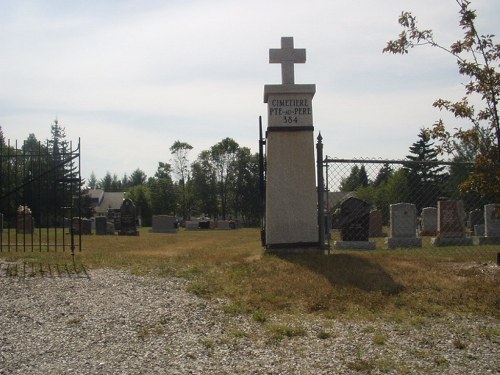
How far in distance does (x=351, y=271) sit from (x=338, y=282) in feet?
2.23

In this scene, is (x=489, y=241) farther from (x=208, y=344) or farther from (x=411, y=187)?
(x=208, y=344)

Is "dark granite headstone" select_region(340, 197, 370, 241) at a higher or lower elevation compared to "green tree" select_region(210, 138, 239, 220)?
lower

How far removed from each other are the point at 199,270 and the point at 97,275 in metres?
1.61

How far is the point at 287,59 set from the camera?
10.5m

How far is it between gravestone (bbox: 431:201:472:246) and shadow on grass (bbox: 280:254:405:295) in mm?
10407

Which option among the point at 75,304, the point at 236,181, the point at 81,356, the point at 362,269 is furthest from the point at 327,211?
the point at 236,181

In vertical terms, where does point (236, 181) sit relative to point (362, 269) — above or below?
above

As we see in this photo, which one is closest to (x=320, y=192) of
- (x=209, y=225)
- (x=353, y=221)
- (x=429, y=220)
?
(x=353, y=221)

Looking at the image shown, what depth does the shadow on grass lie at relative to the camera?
6.95 metres

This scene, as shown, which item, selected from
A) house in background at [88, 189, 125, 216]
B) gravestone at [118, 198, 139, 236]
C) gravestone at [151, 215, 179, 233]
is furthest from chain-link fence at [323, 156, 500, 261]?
house in background at [88, 189, 125, 216]

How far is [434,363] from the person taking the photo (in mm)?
4492

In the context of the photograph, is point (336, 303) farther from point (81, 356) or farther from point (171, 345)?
point (81, 356)

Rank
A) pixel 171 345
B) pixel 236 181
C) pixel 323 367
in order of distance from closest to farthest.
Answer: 1. pixel 323 367
2. pixel 171 345
3. pixel 236 181

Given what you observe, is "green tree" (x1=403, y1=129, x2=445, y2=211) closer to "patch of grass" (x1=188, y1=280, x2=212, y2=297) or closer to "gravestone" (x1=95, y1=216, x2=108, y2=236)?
"patch of grass" (x1=188, y1=280, x2=212, y2=297)
